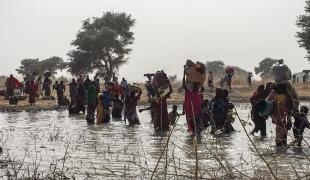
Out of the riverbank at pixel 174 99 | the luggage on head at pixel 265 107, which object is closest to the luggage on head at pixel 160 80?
the luggage on head at pixel 265 107

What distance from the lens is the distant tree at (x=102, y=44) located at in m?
61.2

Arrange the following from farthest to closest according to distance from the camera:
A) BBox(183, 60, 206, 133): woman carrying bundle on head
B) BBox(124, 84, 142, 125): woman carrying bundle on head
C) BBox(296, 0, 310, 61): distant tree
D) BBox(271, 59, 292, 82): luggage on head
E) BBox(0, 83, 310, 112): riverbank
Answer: BBox(296, 0, 310, 61): distant tree → BBox(0, 83, 310, 112): riverbank → BBox(124, 84, 142, 125): woman carrying bundle on head → BBox(183, 60, 206, 133): woman carrying bundle on head → BBox(271, 59, 292, 82): luggage on head

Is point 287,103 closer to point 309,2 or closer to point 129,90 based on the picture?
point 129,90

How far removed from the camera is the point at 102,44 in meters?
61.2

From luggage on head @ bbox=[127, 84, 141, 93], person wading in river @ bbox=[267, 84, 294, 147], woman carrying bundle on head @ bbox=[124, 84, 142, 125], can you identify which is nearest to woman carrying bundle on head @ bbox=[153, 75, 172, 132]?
luggage on head @ bbox=[127, 84, 141, 93]

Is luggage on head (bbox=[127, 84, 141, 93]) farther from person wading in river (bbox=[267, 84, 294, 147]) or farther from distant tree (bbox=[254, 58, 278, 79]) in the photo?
distant tree (bbox=[254, 58, 278, 79])

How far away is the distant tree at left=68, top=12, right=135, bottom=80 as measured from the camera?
201ft

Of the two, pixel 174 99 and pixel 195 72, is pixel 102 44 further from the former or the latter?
pixel 195 72

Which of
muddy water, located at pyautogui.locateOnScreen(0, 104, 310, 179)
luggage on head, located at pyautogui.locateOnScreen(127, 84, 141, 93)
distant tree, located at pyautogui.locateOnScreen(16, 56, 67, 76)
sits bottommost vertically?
muddy water, located at pyautogui.locateOnScreen(0, 104, 310, 179)

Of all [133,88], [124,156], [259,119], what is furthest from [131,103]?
[124,156]

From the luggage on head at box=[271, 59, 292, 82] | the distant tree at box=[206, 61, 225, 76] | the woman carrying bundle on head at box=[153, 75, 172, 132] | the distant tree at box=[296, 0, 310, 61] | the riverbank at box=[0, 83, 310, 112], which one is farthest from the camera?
the distant tree at box=[206, 61, 225, 76]

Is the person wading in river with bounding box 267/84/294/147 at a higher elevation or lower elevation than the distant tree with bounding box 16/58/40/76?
lower

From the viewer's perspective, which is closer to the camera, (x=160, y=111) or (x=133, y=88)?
(x=160, y=111)

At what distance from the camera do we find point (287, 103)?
33.8 ft
